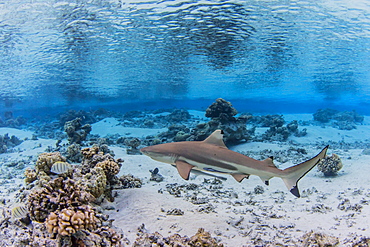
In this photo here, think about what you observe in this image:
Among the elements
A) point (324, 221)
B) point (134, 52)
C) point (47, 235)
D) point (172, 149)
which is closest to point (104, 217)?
point (47, 235)

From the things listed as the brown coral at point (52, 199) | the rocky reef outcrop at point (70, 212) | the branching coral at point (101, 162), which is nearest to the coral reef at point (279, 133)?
the branching coral at point (101, 162)

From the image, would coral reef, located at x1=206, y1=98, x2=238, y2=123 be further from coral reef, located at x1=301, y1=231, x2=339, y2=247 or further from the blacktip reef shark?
coral reef, located at x1=301, y1=231, x2=339, y2=247

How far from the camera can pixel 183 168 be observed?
4027 mm

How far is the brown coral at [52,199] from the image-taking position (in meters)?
3.65

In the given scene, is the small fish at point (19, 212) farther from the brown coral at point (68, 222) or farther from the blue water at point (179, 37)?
the blue water at point (179, 37)

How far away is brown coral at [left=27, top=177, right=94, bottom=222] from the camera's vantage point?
365cm

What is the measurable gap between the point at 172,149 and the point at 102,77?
29.5 m

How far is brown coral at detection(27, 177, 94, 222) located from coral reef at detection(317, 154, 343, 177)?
9307mm

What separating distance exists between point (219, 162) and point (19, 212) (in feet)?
12.6

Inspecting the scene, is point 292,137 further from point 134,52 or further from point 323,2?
point 134,52

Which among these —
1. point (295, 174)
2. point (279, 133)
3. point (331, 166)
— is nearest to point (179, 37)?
point (279, 133)

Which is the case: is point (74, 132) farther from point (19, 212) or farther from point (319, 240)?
point (319, 240)

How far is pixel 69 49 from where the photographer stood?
731 inches

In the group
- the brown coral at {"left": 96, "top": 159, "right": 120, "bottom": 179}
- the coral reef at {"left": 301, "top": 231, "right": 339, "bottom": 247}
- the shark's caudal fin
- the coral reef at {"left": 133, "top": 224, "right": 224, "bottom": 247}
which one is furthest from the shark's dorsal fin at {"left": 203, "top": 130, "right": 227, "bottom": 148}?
the brown coral at {"left": 96, "top": 159, "right": 120, "bottom": 179}
